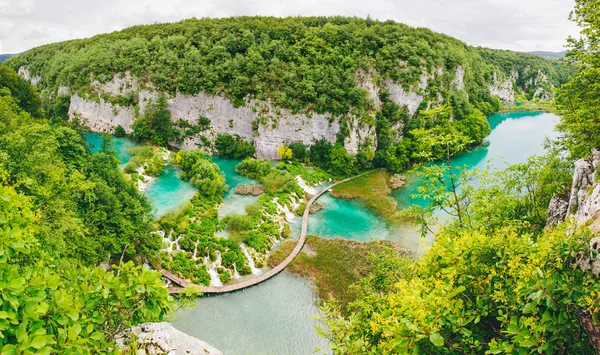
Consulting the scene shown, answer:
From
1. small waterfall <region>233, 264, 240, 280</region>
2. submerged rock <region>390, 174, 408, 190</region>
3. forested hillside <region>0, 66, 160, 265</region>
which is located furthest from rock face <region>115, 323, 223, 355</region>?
submerged rock <region>390, 174, 408, 190</region>

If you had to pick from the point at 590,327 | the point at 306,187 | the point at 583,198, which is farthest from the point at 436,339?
the point at 306,187

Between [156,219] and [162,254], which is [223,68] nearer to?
[156,219]

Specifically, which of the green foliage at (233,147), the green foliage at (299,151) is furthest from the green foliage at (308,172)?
the green foliage at (233,147)

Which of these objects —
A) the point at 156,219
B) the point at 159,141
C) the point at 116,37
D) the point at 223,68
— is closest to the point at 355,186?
the point at 156,219

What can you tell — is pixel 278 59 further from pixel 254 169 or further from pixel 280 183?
pixel 280 183

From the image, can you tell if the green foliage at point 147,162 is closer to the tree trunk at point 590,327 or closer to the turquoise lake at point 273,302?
the turquoise lake at point 273,302
